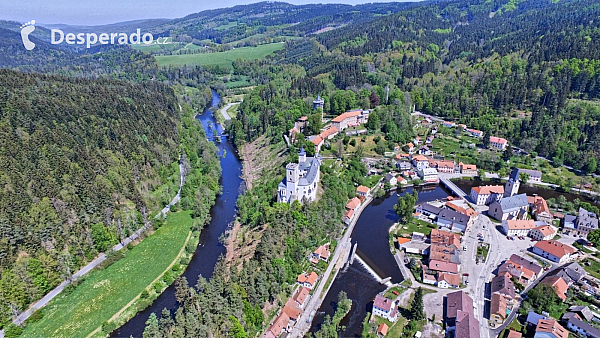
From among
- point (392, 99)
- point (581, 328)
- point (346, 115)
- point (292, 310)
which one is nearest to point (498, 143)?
point (392, 99)

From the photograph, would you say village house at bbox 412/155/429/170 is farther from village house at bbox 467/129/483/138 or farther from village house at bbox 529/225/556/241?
village house at bbox 529/225/556/241

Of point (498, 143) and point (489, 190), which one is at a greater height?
point (489, 190)

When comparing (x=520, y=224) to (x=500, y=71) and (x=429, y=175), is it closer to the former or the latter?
(x=429, y=175)

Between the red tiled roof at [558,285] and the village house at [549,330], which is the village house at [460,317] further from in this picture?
the red tiled roof at [558,285]

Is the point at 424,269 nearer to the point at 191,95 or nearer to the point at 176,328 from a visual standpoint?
the point at 176,328

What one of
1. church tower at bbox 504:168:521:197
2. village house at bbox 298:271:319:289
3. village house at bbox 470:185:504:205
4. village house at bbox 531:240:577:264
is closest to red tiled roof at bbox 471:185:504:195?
village house at bbox 470:185:504:205

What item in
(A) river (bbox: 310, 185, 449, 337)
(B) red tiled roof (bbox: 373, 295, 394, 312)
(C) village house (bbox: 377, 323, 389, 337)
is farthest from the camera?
(A) river (bbox: 310, 185, 449, 337)

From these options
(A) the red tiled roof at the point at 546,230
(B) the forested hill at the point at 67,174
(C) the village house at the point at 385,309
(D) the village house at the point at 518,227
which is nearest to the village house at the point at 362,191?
(D) the village house at the point at 518,227
